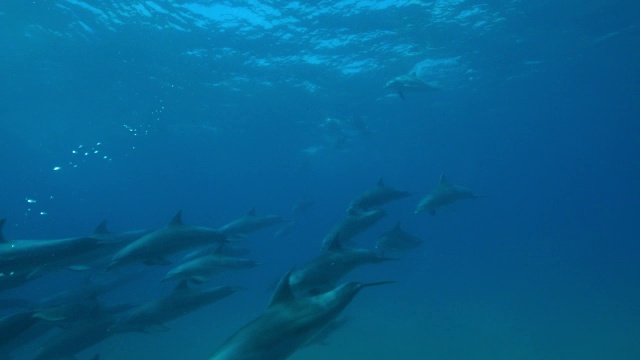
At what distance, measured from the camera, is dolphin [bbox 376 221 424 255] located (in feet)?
41.0

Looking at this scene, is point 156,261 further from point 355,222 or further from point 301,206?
point 301,206

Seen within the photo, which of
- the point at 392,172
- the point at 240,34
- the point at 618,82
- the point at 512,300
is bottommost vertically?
the point at 512,300

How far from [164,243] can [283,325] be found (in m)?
5.09

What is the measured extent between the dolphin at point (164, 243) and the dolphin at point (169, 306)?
925 millimetres

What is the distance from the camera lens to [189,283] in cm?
1087

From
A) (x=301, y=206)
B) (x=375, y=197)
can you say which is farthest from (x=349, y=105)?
(x=375, y=197)

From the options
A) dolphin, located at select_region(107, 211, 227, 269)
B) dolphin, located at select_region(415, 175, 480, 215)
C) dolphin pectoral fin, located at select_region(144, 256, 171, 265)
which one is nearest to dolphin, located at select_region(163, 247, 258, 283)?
dolphin, located at select_region(107, 211, 227, 269)

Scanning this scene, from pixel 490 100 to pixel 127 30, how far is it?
109 ft

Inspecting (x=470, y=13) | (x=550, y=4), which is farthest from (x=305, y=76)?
(x=550, y=4)

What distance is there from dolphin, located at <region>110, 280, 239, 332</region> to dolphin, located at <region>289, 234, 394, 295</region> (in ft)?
9.23

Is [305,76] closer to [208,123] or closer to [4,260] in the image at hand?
[208,123]

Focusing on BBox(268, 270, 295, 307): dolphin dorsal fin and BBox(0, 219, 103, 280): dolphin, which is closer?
BBox(268, 270, 295, 307): dolphin dorsal fin

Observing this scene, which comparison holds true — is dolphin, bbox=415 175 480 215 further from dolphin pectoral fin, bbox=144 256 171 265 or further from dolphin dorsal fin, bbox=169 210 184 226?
dolphin pectoral fin, bbox=144 256 171 265

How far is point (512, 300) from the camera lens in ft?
88.9
